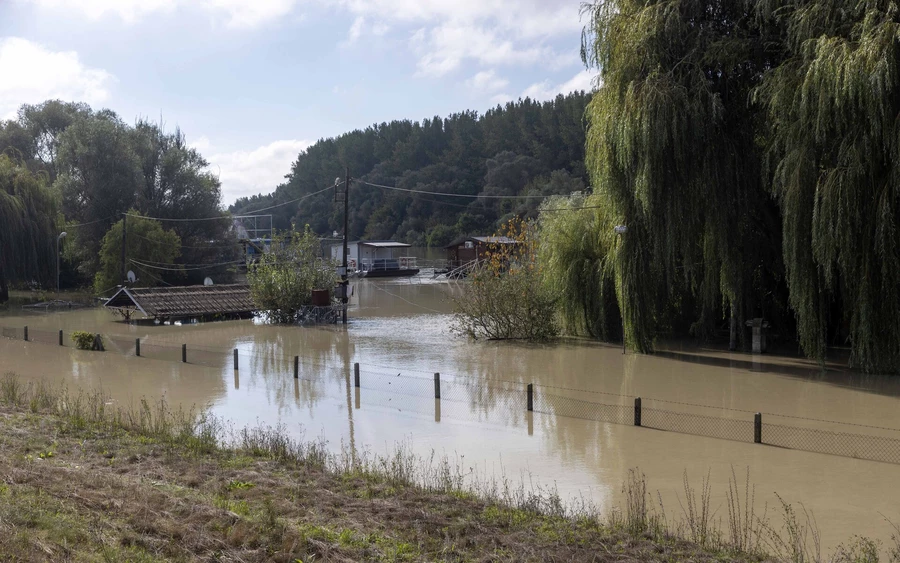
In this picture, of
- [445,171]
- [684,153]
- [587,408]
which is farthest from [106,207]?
[445,171]

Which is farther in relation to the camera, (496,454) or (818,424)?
(818,424)

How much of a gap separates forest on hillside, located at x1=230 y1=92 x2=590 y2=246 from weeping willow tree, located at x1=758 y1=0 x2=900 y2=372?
183 feet

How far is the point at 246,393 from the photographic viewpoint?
17.6m

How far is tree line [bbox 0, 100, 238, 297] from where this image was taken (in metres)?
41.8

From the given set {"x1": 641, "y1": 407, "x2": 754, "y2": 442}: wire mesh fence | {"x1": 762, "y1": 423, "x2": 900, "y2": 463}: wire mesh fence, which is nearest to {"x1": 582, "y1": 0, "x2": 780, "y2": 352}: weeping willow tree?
{"x1": 641, "y1": 407, "x2": 754, "y2": 442}: wire mesh fence

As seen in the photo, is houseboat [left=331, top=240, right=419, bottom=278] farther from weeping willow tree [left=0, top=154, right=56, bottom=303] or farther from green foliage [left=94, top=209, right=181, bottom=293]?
weeping willow tree [left=0, top=154, right=56, bottom=303]

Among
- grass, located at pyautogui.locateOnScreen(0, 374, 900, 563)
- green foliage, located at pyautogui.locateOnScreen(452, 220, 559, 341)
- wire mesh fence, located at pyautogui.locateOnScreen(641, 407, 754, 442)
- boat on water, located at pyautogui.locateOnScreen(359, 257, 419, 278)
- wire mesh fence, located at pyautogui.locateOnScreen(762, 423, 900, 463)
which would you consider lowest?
wire mesh fence, located at pyautogui.locateOnScreen(762, 423, 900, 463)

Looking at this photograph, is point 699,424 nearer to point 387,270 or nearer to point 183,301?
point 183,301

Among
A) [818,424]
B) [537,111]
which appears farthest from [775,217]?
[537,111]

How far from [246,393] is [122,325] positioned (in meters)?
18.8

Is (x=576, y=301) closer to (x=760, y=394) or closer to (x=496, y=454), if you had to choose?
(x=760, y=394)

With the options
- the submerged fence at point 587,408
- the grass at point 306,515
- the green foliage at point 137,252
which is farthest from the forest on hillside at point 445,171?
the grass at point 306,515

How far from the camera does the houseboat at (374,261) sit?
7131 centimetres

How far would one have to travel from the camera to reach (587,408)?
15508 mm
